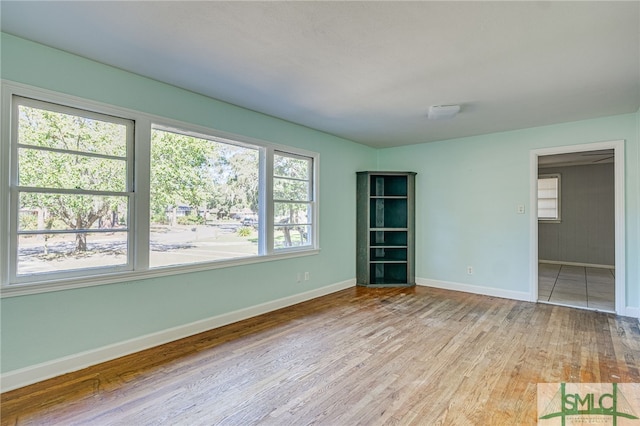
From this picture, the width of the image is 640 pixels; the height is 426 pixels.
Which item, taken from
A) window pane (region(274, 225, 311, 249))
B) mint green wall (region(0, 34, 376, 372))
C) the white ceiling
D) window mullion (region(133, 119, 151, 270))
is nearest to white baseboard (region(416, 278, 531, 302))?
mint green wall (region(0, 34, 376, 372))

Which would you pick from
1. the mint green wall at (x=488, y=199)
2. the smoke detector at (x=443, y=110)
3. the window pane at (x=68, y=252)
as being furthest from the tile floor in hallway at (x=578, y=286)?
the window pane at (x=68, y=252)

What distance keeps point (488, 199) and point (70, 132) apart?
5157mm

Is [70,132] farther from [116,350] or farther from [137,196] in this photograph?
[116,350]

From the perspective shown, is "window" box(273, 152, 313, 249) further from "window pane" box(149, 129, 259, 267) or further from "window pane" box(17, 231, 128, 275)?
"window pane" box(17, 231, 128, 275)

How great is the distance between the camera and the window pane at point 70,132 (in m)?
2.32

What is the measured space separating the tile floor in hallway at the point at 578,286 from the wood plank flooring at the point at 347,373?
2.16 feet

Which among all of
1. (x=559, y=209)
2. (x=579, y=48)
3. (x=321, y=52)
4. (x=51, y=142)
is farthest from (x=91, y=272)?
(x=559, y=209)

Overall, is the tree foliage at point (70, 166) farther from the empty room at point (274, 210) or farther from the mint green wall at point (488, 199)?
the mint green wall at point (488, 199)

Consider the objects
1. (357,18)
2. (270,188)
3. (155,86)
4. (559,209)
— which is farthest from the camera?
(559,209)

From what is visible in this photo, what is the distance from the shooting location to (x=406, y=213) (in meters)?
5.43

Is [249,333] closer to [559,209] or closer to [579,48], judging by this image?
[579,48]

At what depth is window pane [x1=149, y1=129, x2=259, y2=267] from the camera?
304cm

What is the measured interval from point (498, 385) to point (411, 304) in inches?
78.6

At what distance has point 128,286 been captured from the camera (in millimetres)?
2750
